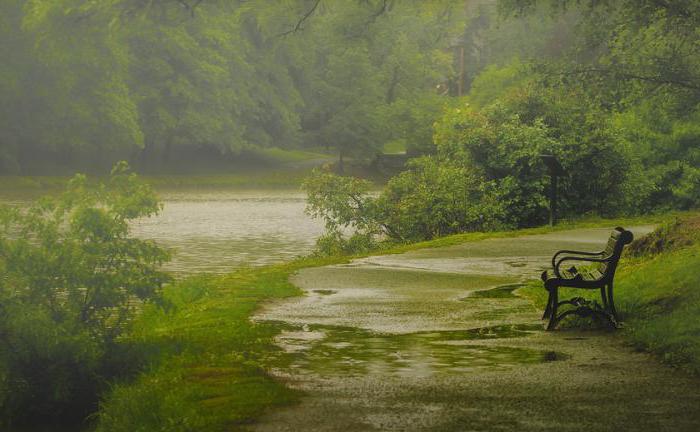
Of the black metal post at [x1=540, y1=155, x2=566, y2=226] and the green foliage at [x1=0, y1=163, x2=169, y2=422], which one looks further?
the black metal post at [x1=540, y1=155, x2=566, y2=226]

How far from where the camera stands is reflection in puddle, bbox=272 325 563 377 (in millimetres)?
10336

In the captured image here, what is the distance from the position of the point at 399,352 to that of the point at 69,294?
3704mm

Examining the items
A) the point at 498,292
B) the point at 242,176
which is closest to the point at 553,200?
the point at 498,292

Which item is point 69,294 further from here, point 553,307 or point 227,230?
point 227,230

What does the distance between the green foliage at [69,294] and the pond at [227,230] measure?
26.4 ft

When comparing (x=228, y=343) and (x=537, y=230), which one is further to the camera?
(x=537, y=230)

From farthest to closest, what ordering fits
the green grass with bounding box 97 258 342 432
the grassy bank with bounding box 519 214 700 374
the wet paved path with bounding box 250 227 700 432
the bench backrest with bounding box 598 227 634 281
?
the bench backrest with bounding box 598 227 634 281, the grassy bank with bounding box 519 214 700 374, the green grass with bounding box 97 258 342 432, the wet paved path with bounding box 250 227 700 432

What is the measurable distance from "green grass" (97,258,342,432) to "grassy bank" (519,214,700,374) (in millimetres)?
3677

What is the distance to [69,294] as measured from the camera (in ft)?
40.1

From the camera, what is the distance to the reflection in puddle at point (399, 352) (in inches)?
407

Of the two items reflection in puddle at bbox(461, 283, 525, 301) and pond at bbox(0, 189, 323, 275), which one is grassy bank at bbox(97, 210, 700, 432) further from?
pond at bbox(0, 189, 323, 275)

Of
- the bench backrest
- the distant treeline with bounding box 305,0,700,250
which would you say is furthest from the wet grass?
the bench backrest

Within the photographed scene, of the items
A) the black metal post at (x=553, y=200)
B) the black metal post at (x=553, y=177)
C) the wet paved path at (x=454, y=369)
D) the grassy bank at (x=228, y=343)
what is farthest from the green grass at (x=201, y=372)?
the black metal post at (x=553, y=200)

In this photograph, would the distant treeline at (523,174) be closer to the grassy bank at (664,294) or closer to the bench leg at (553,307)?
the grassy bank at (664,294)
